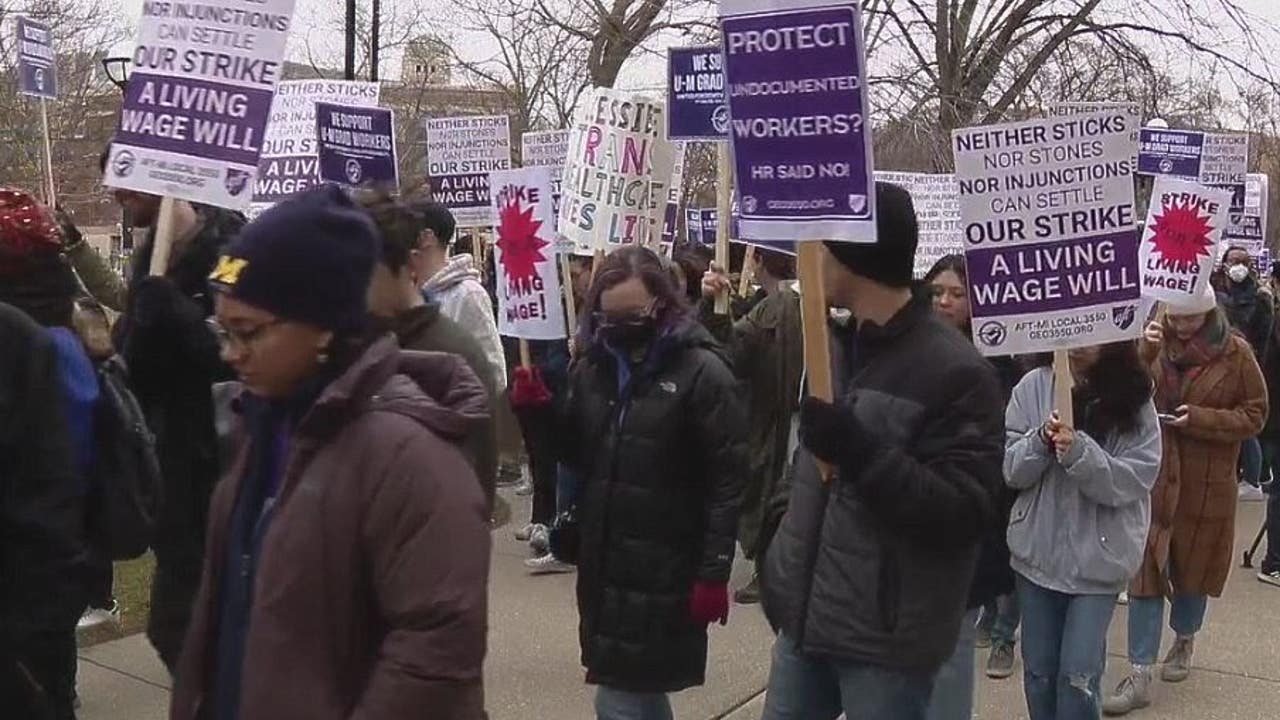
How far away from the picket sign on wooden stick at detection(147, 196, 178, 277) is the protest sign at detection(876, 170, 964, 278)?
199 inches

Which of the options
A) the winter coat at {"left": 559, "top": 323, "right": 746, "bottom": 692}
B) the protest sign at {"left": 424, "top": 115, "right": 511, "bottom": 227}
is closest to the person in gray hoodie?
the winter coat at {"left": 559, "top": 323, "right": 746, "bottom": 692}

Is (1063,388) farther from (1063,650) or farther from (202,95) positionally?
(202,95)

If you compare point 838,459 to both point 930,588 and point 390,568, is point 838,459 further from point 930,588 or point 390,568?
point 390,568

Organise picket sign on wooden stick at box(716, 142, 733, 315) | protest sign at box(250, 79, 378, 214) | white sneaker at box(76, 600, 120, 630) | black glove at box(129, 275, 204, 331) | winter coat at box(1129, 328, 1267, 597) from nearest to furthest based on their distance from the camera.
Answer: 1. black glove at box(129, 275, 204, 331)
2. winter coat at box(1129, 328, 1267, 597)
3. white sneaker at box(76, 600, 120, 630)
4. picket sign on wooden stick at box(716, 142, 733, 315)
5. protest sign at box(250, 79, 378, 214)

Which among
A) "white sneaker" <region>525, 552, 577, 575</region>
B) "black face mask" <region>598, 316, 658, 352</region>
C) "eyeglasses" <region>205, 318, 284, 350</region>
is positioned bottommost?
"white sneaker" <region>525, 552, 577, 575</region>

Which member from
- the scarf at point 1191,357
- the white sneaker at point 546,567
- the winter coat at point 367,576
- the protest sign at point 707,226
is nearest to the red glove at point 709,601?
the winter coat at point 367,576

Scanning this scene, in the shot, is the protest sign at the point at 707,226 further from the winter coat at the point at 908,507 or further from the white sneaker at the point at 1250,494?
the winter coat at the point at 908,507

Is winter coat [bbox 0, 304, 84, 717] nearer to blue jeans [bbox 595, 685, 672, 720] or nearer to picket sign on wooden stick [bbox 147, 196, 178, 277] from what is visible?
picket sign on wooden stick [bbox 147, 196, 178, 277]

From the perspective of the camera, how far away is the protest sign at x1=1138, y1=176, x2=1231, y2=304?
6.01m

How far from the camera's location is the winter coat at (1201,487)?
5.73 meters

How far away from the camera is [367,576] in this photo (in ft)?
6.86

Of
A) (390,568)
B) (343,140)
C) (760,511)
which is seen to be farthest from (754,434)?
(390,568)

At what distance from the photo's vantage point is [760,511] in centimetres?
688

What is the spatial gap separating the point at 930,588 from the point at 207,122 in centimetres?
276
